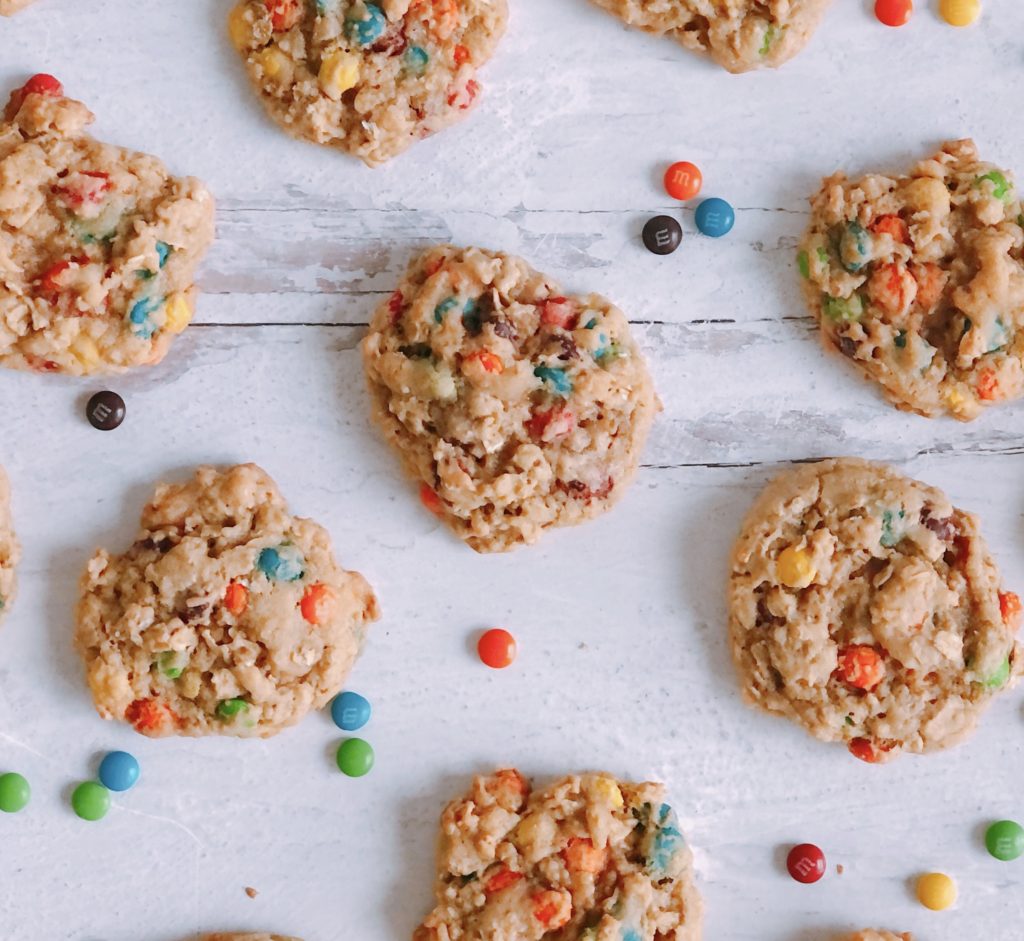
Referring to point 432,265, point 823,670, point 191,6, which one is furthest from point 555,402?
point 191,6

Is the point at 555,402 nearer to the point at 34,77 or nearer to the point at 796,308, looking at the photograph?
the point at 796,308

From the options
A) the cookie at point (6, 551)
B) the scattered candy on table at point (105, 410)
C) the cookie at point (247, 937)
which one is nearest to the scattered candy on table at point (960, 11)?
the scattered candy on table at point (105, 410)

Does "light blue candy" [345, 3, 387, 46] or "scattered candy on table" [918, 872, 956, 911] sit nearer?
"light blue candy" [345, 3, 387, 46]

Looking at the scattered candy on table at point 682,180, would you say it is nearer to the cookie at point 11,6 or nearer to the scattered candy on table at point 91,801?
the cookie at point 11,6

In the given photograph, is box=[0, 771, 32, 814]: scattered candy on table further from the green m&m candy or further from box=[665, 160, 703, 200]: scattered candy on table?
the green m&m candy

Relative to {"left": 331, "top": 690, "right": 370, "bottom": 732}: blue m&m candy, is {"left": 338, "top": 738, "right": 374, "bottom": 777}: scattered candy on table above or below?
below

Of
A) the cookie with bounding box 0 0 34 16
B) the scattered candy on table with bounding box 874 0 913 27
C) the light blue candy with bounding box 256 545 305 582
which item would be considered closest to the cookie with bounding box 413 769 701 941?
the light blue candy with bounding box 256 545 305 582

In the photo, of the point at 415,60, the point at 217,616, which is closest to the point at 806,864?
the point at 217,616
